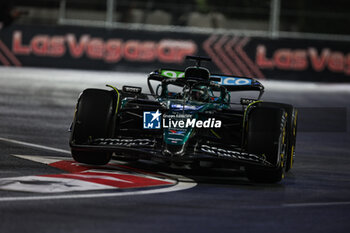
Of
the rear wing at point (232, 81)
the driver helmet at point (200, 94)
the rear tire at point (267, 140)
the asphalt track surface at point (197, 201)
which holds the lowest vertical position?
the asphalt track surface at point (197, 201)

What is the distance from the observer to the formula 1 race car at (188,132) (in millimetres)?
9117

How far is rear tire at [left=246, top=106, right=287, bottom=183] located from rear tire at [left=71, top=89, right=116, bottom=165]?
5.50 ft

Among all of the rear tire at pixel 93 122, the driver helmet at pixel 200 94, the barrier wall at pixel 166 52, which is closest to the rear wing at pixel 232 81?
the driver helmet at pixel 200 94

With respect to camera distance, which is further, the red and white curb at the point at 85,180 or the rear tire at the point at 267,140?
the rear tire at the point at 267,140

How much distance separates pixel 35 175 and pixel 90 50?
22.4m

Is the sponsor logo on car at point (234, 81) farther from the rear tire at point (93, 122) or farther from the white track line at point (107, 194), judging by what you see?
the white track line at point (107, 194)

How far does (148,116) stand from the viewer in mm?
9797

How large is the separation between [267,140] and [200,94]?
1.55 meters

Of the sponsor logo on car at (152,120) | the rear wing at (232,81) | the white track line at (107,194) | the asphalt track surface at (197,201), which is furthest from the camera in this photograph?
the rear wing at (232,81)

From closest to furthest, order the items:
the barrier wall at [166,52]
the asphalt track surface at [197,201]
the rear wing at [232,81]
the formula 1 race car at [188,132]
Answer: the asphalt track surface at [197,201], the formula 1 race car at [188,132], the rear wing at [232,81], the barrier wall at [166,52]

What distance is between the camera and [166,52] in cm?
3098

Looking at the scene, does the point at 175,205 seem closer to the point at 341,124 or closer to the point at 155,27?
the point at 341,124

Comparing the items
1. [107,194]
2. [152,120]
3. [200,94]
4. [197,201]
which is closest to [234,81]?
[200,94]

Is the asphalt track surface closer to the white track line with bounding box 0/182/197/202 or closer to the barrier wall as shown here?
the white track line with bounding box 0/182/197/202
